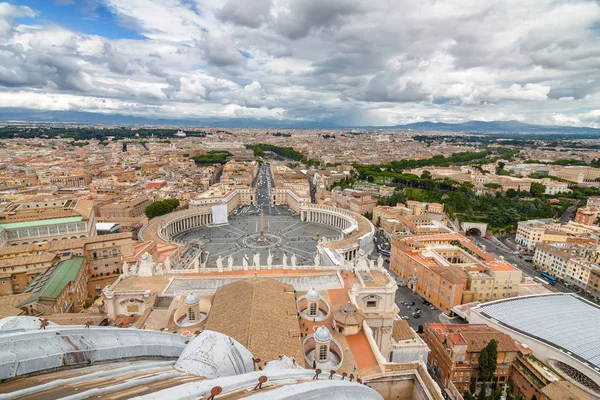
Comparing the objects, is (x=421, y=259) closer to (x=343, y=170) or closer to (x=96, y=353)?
(x=96, y=353)

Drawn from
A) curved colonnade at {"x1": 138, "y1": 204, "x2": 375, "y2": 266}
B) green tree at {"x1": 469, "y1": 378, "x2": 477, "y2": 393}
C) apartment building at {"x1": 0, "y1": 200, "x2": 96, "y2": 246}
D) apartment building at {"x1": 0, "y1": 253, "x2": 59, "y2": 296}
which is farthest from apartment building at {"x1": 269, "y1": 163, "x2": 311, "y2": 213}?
green tree at {"x1": 469, "y1": 378, "x2": 477, "y2": 393}

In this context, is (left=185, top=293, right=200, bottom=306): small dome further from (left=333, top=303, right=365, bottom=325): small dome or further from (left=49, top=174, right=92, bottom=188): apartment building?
(left=49, top=174, right=92, bottom=188): apartment building

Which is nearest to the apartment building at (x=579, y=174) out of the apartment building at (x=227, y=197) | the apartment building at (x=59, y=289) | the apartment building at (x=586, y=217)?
the apartment building at (x=586, y=217)

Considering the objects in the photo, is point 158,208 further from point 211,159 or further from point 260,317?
point 211,159

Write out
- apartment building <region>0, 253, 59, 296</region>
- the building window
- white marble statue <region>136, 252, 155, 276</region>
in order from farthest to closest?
1. apartment building <region>0, 253, 59, 296</region>
2. white marble statue <region>136, 252, 155, 276</region>
3. the building window

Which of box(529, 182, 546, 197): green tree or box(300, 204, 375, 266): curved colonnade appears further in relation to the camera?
box(529, 182, 546, 197): green tree

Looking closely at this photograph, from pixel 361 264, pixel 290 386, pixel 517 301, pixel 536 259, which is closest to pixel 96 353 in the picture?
pixel 290 386
